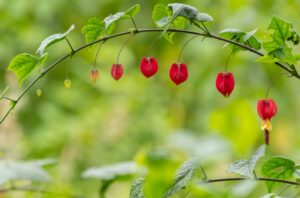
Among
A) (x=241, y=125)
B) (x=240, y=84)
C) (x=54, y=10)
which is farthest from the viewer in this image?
(x=54, y=10)

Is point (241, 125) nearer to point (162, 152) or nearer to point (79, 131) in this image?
point (162, 152)

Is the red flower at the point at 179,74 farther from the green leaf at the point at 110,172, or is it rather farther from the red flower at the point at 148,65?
the green leaf at the point at 110,172

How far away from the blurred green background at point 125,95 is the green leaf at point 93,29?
1224 mm

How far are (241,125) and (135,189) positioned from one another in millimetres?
635

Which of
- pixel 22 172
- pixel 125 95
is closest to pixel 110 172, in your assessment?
pixel 22 172

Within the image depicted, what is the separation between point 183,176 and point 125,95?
244cm

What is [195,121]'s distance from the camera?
129 inches

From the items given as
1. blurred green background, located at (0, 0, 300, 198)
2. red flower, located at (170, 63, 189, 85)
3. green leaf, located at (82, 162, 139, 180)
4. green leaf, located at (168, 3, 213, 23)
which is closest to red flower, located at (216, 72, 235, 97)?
red flower, located at (170, 63, 189, 85)

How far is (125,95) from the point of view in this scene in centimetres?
341

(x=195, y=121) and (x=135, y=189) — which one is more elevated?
(x=195, y=121)

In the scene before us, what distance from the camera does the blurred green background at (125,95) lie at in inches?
107

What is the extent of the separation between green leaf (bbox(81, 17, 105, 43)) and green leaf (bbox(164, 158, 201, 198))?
207 millimetres

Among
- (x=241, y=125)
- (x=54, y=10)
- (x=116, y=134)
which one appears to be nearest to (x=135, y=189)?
(x=241, y=125)

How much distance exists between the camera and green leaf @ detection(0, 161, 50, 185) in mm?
1291
